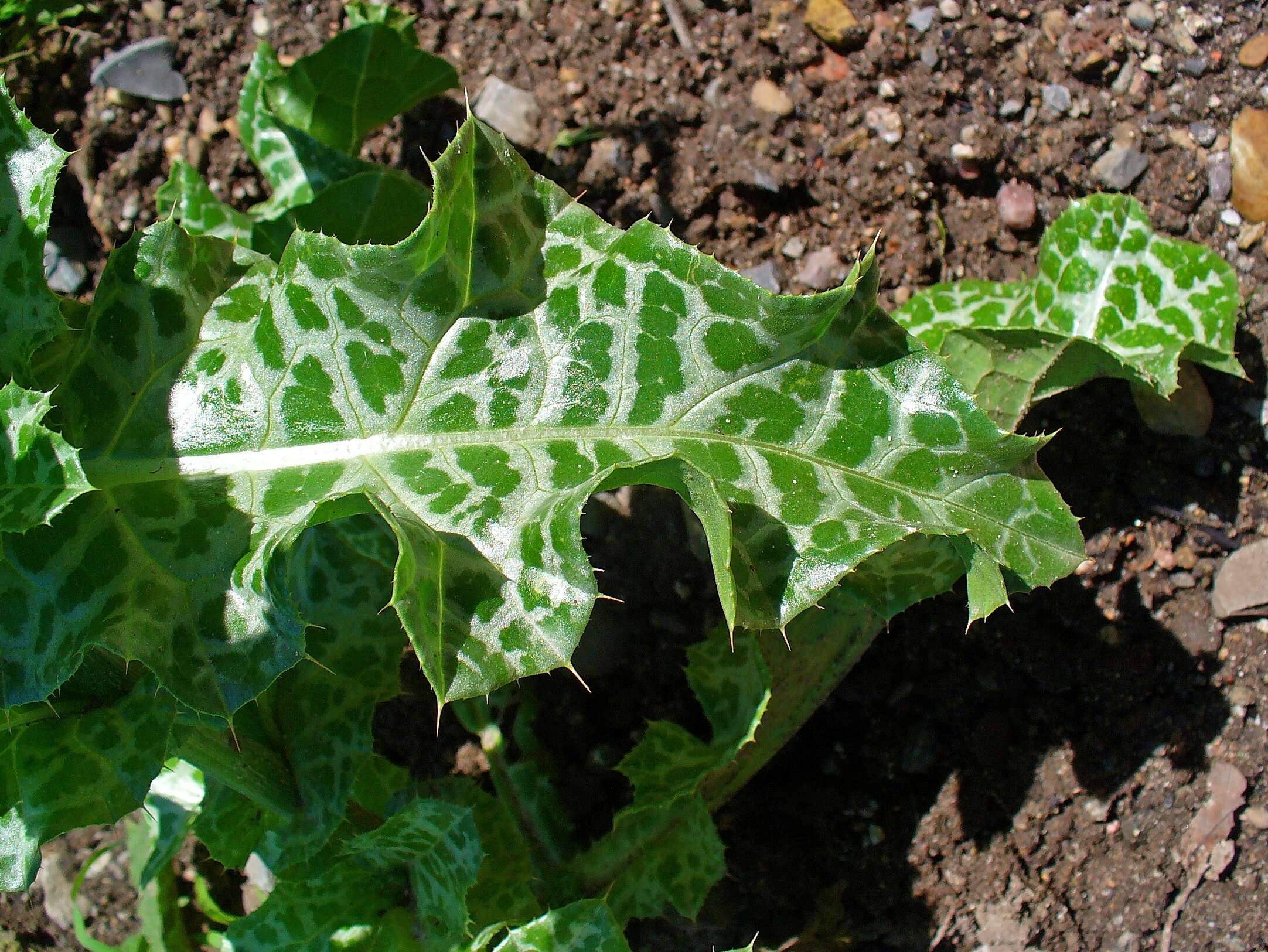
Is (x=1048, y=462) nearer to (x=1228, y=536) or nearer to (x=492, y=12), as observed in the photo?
(x=1228, y=536)

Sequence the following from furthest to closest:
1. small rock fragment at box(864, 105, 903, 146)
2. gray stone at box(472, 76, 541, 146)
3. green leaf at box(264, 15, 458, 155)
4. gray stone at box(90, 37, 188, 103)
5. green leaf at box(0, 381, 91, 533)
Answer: gray stone at box(90, 37, 188, 103), gray stone at box(472, 76, 541, 146), small rock fragment at box(864, 105, 903, 146), green leaf at box(264, 15, 458, 155), green leaf at box(0, 381, 91, 533)

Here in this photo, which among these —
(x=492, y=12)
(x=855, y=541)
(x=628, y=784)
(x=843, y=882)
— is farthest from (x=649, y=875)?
(x=492, y=12)

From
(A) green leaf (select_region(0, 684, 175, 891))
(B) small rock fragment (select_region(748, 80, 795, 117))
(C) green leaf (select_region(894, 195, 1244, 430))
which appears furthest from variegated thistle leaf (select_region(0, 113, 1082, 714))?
(B) small rock fragment (select_region(748, 80, 795, 117))

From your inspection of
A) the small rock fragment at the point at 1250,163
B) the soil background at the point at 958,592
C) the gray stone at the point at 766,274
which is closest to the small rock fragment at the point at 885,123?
the soil background at the point at 958,592

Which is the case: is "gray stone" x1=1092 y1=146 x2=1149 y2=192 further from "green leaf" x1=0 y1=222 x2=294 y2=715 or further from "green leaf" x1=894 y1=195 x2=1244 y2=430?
"green leaf" x1=0 y1=222 x2=294 y2=715

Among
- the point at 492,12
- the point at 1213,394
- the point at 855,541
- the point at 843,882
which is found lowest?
the point at 843,882

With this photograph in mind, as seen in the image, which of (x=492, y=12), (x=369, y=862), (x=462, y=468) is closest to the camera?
(x=462, y=468)

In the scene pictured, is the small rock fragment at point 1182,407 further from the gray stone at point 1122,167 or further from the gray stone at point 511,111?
the gray stone at point 511,111
